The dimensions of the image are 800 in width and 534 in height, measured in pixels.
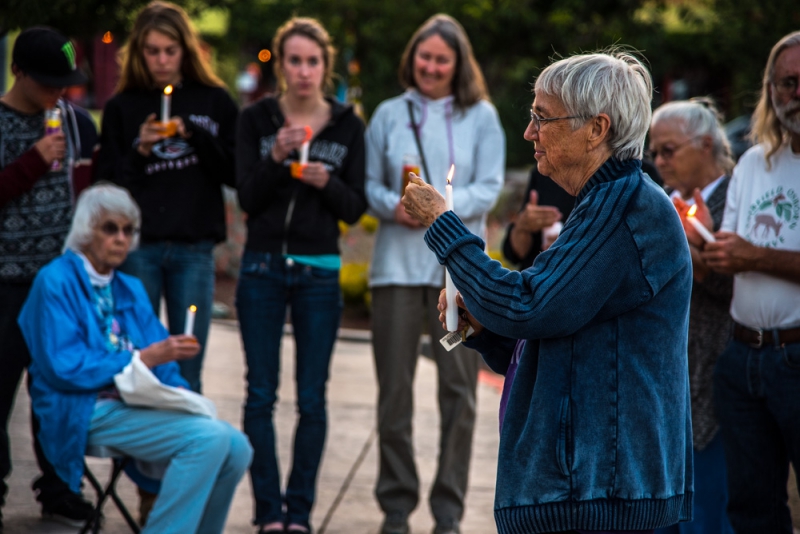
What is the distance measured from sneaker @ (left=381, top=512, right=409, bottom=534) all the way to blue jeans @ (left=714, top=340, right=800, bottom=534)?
151 cm

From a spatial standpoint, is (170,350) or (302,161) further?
(302,161)

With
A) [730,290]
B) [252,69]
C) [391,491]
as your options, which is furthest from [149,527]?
[252,69]

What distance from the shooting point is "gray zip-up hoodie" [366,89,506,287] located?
446cm

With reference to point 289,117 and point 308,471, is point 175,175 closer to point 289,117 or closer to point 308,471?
point 289,117

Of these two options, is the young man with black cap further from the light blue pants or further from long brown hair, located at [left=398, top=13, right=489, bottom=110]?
long brown hair, located at [left=398, top=13, right=489, bottom=110]

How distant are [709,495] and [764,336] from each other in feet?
2.37

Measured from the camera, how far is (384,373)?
14.7 ft

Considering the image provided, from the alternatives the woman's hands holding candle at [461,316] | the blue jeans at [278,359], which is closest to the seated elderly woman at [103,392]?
the blue jeans at [278,359]

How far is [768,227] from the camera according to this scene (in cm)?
340

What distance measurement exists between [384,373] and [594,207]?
2.36 metres

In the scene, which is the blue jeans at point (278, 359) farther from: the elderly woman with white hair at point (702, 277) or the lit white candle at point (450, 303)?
the lit white candle at point (450, 303)

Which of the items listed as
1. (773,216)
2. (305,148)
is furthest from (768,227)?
(305,148)

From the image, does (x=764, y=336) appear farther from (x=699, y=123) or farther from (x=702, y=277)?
(x=699, y=123)

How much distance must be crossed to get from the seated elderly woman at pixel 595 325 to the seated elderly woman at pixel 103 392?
5.65ft
